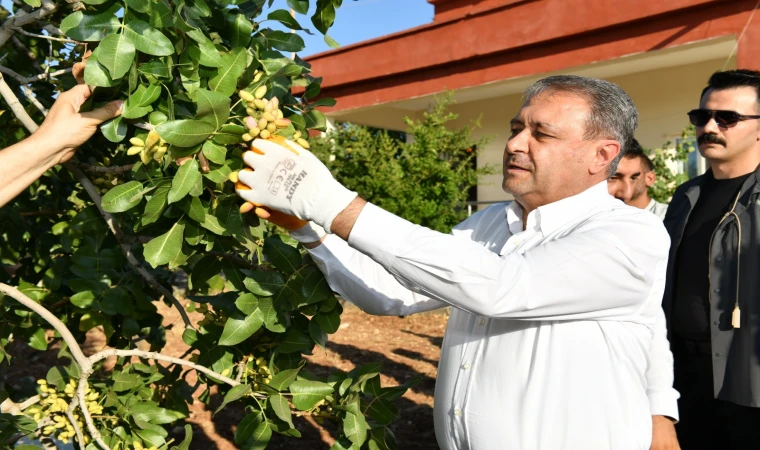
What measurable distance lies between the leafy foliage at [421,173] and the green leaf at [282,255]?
20.7 feet

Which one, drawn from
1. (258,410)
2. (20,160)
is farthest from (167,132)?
(258,410)

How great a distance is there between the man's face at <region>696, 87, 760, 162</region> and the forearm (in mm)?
2557

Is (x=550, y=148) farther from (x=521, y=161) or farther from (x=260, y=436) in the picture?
(x=260, y=436)

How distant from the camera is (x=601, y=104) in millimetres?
1755

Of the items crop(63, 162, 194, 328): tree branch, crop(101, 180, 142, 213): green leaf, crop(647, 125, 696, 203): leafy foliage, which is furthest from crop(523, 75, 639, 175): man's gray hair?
crop(647, 125, 696, 203): leafy foliage

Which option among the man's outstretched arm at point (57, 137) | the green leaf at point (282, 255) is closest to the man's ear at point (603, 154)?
the green leaf at point (282, 255)

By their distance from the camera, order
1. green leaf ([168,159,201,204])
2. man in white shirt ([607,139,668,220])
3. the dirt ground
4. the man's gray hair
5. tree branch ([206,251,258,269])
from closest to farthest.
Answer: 1. green leaf ([168,159,201,204])
2. the man's gray hair
3. tree branch ([206,251,258,269])
4. man in white shirt ([607,139,668,220])
5. the dirt ground

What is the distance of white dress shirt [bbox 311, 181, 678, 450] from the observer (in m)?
1.38

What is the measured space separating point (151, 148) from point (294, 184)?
0.40m

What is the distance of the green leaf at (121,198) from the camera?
5.36ft

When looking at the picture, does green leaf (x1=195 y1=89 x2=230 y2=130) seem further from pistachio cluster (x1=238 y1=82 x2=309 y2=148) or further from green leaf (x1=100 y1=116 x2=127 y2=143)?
green leaf (x1=100 y1=116 x2=127 y2=143)

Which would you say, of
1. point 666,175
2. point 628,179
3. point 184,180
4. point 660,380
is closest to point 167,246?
point 184,180

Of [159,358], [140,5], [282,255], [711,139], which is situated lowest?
[159,358]

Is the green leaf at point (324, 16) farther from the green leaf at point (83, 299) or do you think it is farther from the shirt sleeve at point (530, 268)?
the green leaf at point (83, 299)
